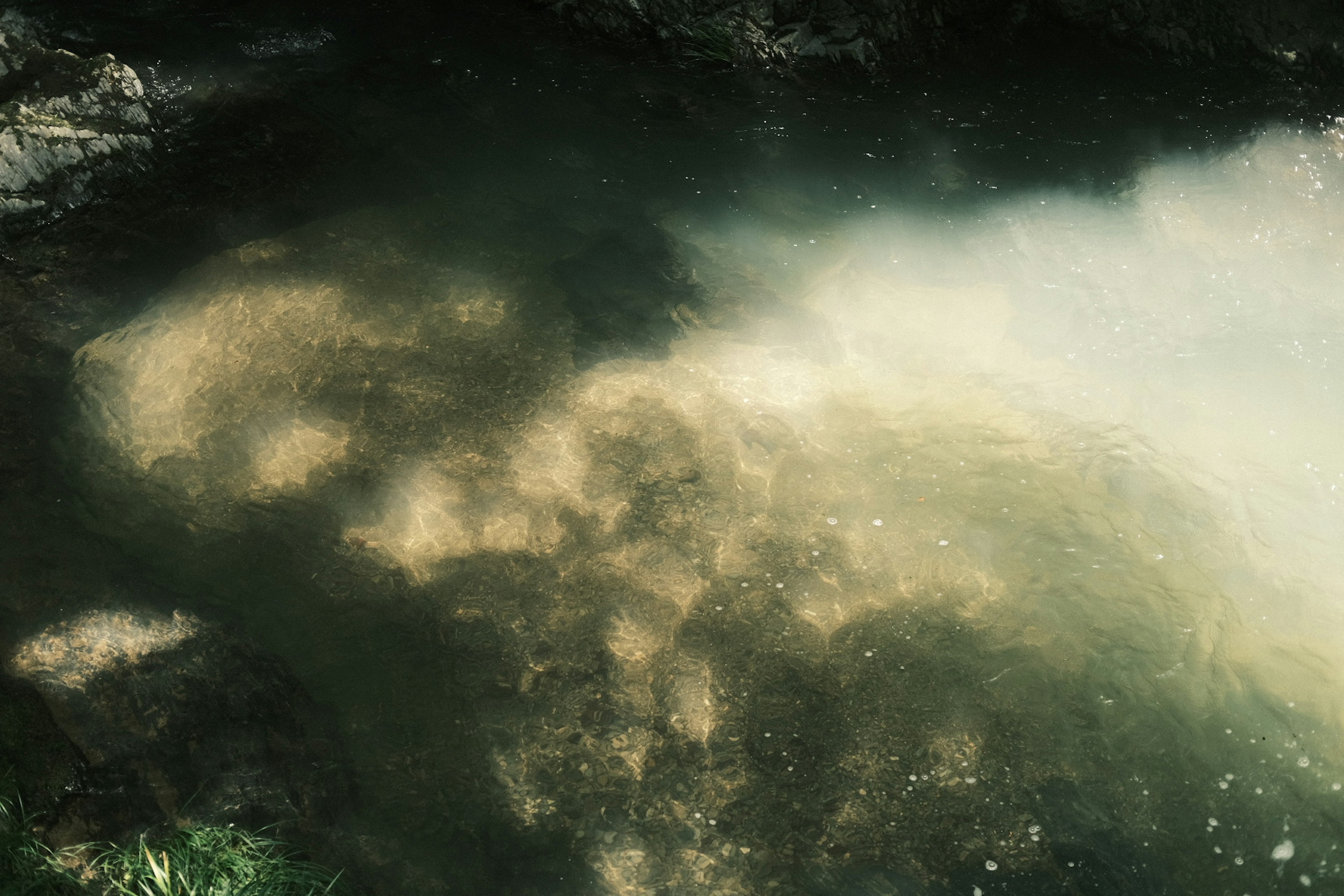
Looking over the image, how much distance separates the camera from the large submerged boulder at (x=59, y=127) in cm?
475

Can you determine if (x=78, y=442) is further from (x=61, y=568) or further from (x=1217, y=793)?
(x=1217, y=793)

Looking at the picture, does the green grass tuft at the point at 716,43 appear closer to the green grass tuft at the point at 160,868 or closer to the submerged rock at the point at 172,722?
the submerged rock at the point at 172,722

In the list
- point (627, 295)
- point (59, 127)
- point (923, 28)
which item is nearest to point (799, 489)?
point (627, 295)

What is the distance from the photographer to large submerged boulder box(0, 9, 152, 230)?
475cm

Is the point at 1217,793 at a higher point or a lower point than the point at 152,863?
lower

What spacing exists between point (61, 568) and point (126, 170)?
2.74 m

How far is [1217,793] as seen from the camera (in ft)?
9.15

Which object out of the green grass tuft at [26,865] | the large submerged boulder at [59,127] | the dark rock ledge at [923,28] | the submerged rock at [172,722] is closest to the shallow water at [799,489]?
the submerged rock at [172,722]

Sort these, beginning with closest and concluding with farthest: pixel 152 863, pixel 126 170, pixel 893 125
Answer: pixel 152 863 < pixel 126 170 < pixel 893 125

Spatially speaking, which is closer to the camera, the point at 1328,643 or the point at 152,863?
the point at 152,863

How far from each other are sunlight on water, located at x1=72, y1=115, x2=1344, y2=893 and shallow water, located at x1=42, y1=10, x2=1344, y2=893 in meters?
0.02

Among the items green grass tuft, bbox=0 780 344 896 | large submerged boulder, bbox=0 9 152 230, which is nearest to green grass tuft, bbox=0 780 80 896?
green grass tuft, bbox=0 780 344 896

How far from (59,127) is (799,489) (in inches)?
169

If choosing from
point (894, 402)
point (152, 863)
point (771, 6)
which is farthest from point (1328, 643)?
point (771, 6)
